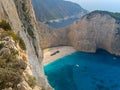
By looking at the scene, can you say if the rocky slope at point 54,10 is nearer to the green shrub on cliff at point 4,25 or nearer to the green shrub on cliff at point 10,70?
the green shrub on cliff at point 4,25

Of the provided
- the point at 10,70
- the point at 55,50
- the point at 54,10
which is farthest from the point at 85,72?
the point at 54,10

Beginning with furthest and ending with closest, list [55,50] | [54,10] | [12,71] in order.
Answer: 1. [54,10]
2. [55,50]
3. [12,71]

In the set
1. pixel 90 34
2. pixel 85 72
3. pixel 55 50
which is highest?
pixel 85 72

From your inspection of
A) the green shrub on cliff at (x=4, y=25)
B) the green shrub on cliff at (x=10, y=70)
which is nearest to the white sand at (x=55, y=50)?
the green shrub on cliff at (x=4, y=25)

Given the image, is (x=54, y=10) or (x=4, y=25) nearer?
(x=4, y=25)

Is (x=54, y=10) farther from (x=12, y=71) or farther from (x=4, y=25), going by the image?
(x=12, y=71)
